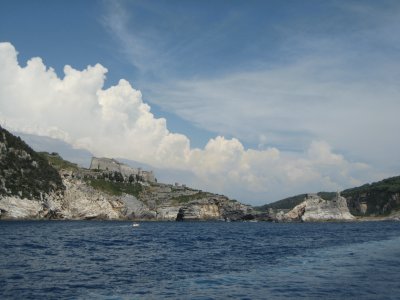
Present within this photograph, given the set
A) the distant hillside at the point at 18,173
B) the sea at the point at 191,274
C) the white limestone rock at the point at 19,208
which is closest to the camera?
the sea at the point at 191,274

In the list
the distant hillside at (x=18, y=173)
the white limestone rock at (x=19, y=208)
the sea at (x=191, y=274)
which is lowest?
the sea at (x=191, y=274)

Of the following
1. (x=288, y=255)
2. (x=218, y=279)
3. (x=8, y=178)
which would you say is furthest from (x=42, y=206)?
(x=218, y=279)

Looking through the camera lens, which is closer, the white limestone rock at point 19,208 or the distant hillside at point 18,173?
the white limestone rock at point 19,208

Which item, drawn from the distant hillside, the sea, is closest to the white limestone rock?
the distant hillside

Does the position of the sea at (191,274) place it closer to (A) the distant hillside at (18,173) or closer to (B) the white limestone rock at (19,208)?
(B) the white limestone rock at (19,208)

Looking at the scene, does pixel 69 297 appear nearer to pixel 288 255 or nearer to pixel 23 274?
pixel 23 274

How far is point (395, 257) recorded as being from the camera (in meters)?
58.8

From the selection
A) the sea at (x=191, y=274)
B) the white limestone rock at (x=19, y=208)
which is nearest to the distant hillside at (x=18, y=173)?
the white limestone rock at (x=19, y=208)

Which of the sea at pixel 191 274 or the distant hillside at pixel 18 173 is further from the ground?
the distant hillside at pixel 18 173

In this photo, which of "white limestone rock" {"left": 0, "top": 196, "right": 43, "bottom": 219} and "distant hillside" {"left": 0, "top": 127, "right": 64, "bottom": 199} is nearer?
"white limestone rock" {"left": 0, "top": 196, "right": 43, "bottom": 219}

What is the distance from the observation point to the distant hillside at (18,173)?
562 ft

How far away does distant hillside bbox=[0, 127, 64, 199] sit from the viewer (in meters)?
171

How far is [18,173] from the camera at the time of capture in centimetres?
18312

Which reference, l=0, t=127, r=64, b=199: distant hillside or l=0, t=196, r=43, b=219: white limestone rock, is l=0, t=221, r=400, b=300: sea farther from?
l=0, t=127, r=64, b=199: distant hillside
